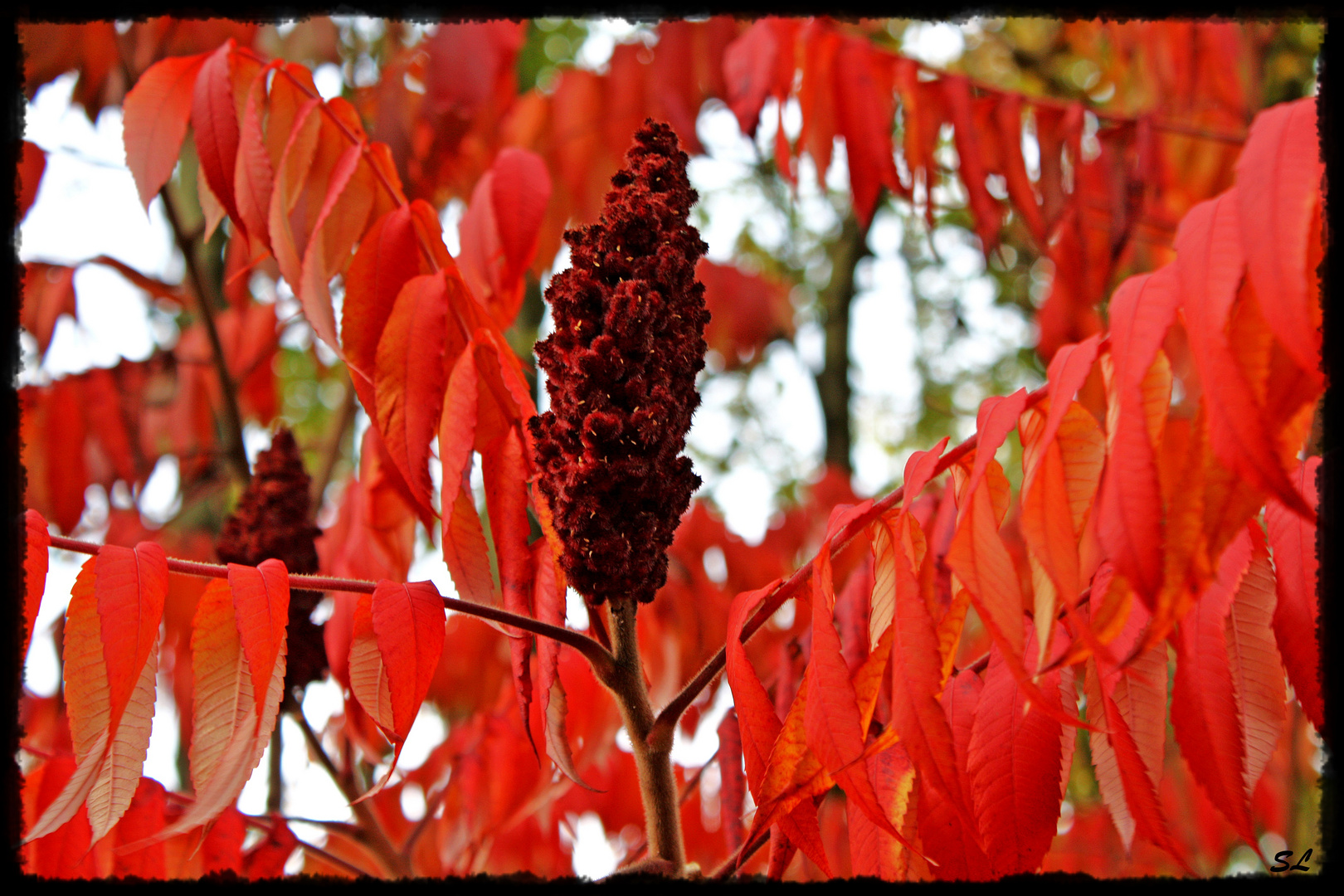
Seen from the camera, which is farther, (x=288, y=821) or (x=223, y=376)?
(x=223, y=376)

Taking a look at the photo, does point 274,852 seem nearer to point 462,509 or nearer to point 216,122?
point 462,509

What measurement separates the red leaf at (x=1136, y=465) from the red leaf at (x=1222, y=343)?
43mm

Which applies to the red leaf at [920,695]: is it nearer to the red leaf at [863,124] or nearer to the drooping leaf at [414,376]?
the drooping leaf at [414,376]

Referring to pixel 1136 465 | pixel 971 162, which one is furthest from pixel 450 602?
pixel 971 162

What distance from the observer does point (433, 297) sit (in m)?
1.26

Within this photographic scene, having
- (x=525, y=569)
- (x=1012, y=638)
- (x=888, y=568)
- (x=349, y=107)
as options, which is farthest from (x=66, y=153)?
(x=1012, y=638)

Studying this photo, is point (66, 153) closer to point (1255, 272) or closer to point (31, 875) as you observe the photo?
point (31, 875)

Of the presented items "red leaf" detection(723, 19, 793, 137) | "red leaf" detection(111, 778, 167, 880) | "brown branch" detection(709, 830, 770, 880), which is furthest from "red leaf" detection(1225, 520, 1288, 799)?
"red leaf" detection(723, 19, 793, 137)

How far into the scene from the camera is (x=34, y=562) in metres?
1.12

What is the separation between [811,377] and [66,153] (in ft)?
17.1

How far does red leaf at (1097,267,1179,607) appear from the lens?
0.75m

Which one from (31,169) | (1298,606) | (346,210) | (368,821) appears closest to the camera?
(1298,606)

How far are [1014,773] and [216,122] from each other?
1475 millimetres

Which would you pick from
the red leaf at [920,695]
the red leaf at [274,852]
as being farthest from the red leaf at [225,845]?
the red leaf at [920,695]
